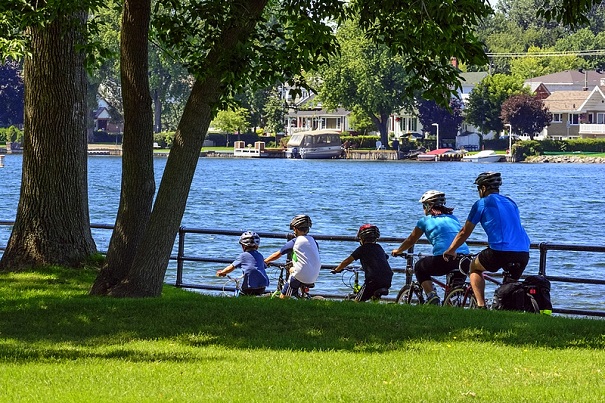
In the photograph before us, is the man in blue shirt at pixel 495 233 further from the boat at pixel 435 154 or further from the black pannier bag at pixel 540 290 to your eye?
the boat at pixel 435 154

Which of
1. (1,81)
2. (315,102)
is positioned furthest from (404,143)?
(1,81)

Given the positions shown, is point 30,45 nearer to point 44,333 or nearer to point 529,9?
point 44,333

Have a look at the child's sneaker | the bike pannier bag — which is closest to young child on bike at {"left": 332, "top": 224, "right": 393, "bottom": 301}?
the child's sneaker

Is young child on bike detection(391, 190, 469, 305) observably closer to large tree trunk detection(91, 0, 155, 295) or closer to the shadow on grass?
the shadow on grass

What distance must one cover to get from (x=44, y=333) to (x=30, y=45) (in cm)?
634

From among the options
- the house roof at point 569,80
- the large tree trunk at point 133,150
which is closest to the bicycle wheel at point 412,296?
the large tree trunk at point 133,150

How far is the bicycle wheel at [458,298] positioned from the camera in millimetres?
14062

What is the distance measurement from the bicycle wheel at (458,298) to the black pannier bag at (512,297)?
0.54m

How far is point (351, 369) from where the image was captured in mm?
10172

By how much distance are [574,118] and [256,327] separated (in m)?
133

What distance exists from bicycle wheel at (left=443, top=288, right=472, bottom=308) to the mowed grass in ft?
1.81

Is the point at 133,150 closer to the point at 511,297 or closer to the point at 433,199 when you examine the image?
the point at 433,199

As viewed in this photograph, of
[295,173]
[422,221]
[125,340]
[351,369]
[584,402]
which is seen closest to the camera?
[584,402]

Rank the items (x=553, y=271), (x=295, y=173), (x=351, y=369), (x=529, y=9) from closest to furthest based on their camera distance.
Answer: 1. (x=351, y=369)
2. (x=553, y=271)
3. (x=295, y=173)
4. (x=529, y=9)
